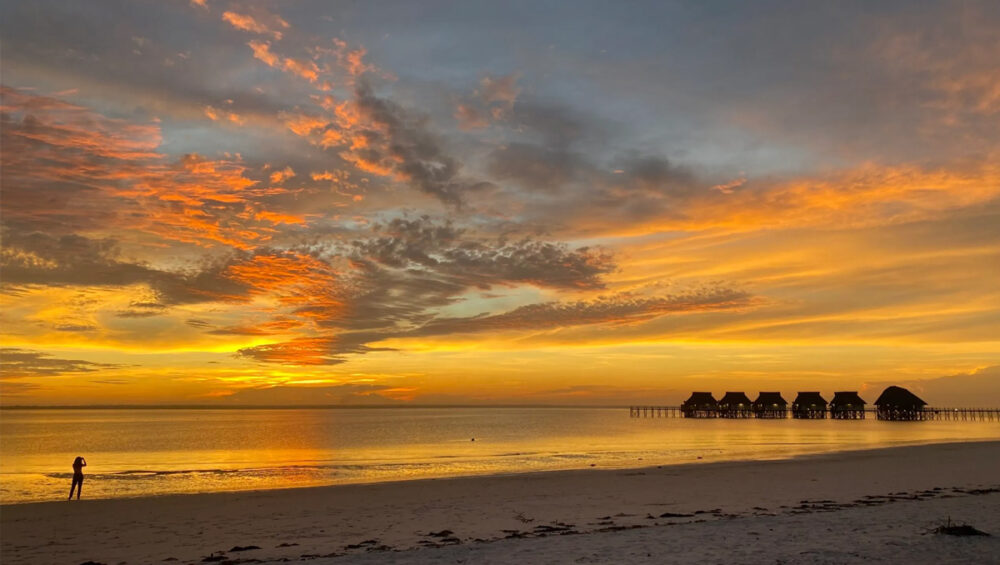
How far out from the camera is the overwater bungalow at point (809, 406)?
4995 inches

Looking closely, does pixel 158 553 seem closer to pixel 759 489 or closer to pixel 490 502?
pixel 490 502

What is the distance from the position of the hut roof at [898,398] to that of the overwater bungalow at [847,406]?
305 cm

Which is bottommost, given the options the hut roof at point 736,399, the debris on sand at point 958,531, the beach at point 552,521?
the beach at point 552,521

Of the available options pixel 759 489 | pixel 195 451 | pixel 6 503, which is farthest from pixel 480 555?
pixel 195 451

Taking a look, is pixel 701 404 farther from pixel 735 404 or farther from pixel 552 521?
pixel 552 521

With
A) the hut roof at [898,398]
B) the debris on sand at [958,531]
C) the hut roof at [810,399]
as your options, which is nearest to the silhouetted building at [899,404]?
the hut roof at [898,398]

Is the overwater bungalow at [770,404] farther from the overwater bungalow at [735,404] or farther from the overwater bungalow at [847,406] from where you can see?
the overwater bungalow at [847,406]

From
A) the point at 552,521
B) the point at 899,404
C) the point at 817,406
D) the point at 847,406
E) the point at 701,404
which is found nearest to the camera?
the point at 552,521

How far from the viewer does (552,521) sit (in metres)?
18.3

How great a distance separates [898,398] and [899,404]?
144 centimetres

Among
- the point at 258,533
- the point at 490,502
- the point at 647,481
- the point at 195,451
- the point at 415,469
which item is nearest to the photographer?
the point at 258,533

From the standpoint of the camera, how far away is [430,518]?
1948 centimetres

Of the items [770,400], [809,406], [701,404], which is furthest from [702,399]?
[809,406]

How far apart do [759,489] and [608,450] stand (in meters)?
29.5
